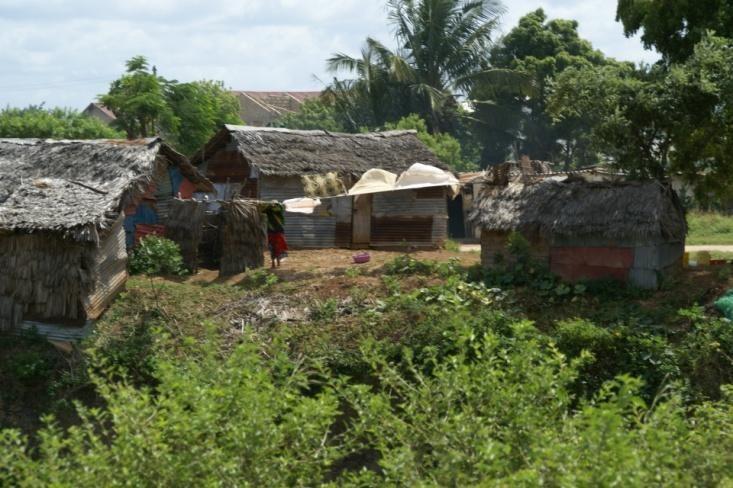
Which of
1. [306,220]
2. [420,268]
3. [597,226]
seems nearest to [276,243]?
[420,268]

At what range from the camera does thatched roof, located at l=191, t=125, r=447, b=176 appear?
21.2m

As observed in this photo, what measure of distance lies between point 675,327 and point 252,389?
271 inches

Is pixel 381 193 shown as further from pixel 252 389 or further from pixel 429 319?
pixel 252 389

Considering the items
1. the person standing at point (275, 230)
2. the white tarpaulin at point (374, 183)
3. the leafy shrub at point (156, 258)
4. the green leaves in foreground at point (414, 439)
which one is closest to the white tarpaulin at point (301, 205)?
the white tarpaulin at point (374, 183)

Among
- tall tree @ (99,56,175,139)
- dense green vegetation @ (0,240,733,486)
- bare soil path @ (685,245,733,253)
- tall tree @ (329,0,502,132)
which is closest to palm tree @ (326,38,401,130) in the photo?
tall tree @ (329,0,502,132)

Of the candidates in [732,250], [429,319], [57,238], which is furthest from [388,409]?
[732,250]

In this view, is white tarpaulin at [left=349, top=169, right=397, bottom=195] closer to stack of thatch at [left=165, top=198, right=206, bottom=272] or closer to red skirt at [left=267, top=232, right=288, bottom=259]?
red skirt at [left=267, top=232, right=288, bottom=259]

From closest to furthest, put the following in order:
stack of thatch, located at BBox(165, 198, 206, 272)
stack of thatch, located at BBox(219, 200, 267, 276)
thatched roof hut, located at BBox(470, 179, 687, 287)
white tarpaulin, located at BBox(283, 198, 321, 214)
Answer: thatched roof hut, located at BBox(470, 179, 687, 287) → stack of thatch, located at BBox(219, 200, 267, 276) → stack of thatch, located at BBox(165, 198, 206, 272) → white tarpaulin, located at BBox(283, 198, 321, 214)

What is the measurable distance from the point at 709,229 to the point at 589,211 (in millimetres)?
12485

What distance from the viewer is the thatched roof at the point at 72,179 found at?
13.7 metres

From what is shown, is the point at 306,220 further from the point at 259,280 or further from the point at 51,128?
the point at 51,128

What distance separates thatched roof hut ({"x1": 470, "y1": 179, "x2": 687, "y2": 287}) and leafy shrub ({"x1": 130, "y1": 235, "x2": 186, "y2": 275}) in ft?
16.6

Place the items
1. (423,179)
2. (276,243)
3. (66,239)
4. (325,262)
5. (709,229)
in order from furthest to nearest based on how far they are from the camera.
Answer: (709,229), (423,179), (325,262), (276,243), (66,239)

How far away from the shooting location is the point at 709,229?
83.8 feet
